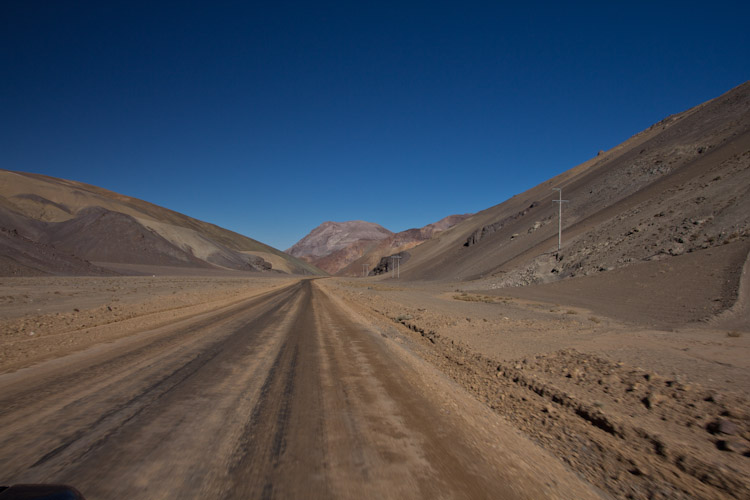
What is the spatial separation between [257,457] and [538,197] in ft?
262

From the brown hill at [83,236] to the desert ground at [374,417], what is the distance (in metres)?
52.7

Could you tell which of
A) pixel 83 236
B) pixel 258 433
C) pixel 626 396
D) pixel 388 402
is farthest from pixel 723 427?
pixel 83 236

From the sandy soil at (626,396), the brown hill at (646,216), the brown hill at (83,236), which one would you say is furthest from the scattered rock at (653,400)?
the brown hill at (83,236)

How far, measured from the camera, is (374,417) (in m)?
4.31

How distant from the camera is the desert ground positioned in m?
3.03

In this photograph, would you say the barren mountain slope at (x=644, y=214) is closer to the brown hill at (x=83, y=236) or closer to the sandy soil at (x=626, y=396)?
the sandy soil at (x=626, y=396)

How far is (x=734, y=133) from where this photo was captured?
38406mm

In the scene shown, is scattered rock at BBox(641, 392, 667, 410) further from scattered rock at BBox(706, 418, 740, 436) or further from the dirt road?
the dirt road

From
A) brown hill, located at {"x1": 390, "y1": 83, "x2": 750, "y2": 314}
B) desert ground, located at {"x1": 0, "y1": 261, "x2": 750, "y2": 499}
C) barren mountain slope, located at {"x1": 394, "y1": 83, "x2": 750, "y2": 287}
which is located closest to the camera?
desert ground, located at {"x1": 0, "y1": 261, "x2": 750, "y2": 499}

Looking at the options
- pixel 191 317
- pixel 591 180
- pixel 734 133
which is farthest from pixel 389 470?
pixel 591 180

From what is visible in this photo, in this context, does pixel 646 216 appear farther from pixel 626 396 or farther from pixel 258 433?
pixel 258 433

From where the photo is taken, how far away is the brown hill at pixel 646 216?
23.0 meters

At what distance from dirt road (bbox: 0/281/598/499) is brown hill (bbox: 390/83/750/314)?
59.0ft

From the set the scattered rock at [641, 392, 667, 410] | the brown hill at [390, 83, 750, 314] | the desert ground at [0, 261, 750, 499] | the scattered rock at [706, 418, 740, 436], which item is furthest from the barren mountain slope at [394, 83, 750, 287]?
the scattered rock at [706, 418, 740, 436]
